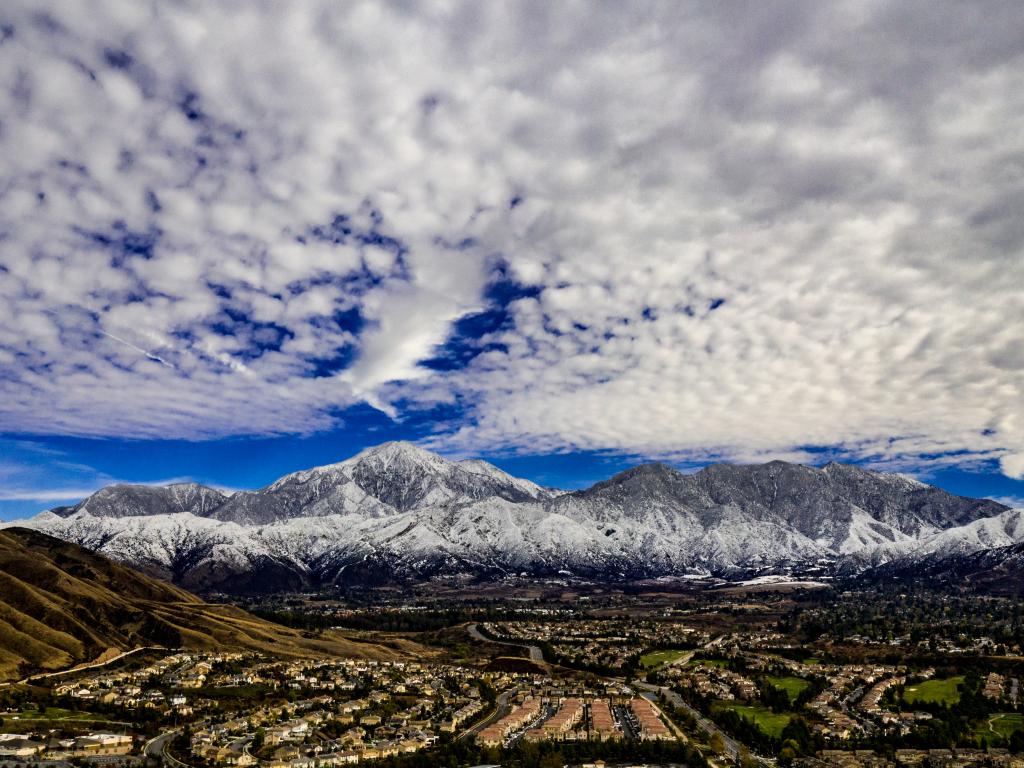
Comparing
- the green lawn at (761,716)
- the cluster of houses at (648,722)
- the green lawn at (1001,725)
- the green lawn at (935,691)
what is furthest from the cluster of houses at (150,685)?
the green lawn at (935,691)

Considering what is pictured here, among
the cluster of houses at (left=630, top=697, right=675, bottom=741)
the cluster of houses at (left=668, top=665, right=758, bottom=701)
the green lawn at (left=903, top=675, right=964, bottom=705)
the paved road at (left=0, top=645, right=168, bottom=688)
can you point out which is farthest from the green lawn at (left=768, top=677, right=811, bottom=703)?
the paved road at (left=0, top=645, right=168, bottom=688)

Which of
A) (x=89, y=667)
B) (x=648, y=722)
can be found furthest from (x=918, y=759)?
(x=89, y=667)

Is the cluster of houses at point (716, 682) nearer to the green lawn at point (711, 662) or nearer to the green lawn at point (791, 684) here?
the green lawn at point (711, 662)

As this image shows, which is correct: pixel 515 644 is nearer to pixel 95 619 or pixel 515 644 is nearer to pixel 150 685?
pixel 150 685

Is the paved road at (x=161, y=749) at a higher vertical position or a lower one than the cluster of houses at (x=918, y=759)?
higher

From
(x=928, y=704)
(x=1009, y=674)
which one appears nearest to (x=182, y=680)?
(x=928, y=704)

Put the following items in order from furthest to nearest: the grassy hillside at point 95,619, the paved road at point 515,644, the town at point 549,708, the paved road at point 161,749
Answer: the paved road at point 515,644
the grassy hillside at point 95,619
the town at point 549,708
the paved road at point 161,749

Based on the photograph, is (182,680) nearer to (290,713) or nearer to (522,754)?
(290,713)
